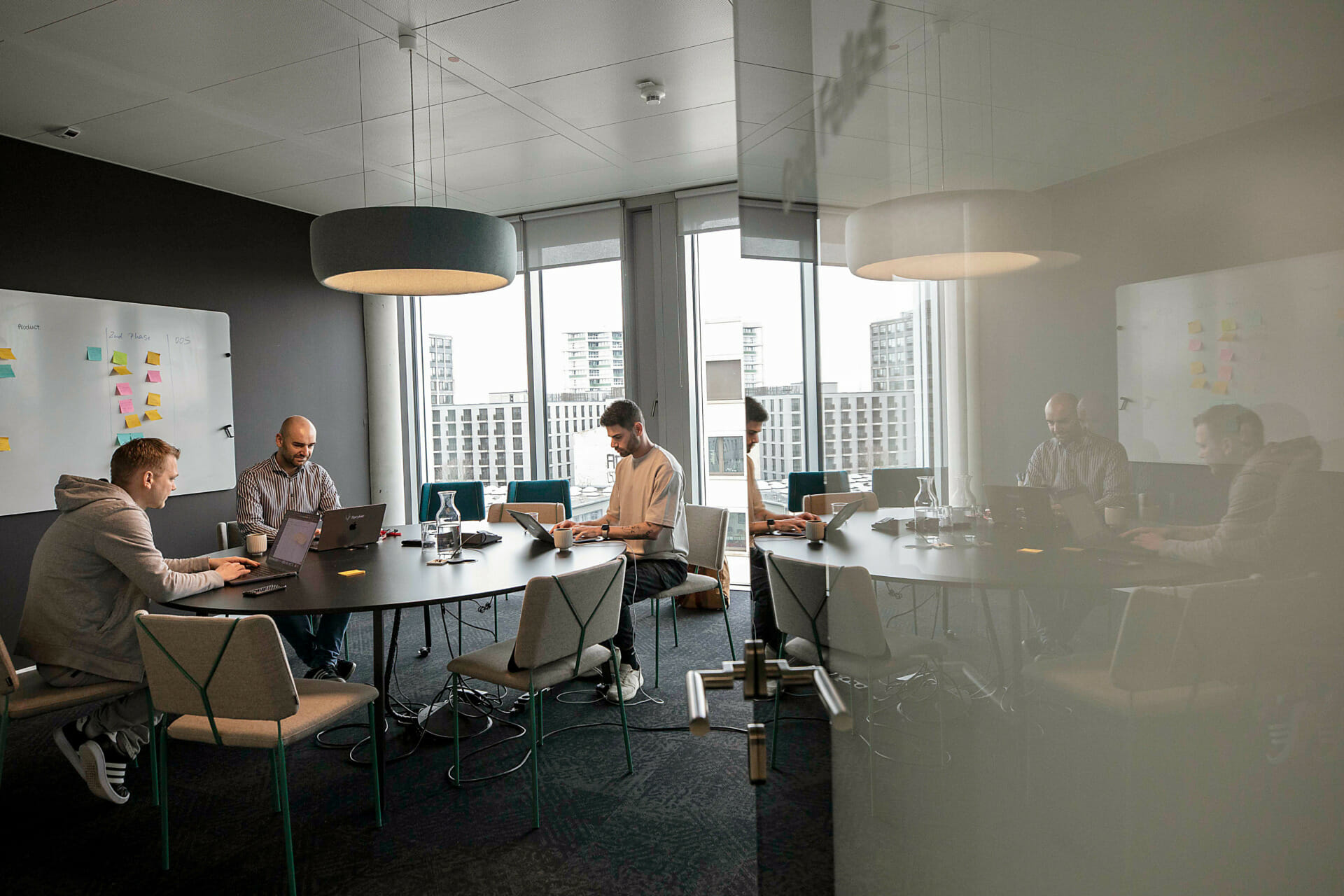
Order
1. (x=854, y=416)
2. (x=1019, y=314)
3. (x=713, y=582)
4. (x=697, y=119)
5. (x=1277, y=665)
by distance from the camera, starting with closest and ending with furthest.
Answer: (x=1277, y=665)
(x=1019, y=314)
(x=854, y=416)
(x=713, y=582)
(x=697, y=119)

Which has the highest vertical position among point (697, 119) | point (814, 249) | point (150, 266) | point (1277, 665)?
point (697, 119)

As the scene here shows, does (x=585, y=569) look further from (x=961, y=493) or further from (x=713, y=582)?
(x=961, y=493)

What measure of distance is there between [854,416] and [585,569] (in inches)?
76.5

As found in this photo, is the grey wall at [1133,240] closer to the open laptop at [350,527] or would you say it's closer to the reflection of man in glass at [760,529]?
the reflection of man in glass at [760,529]

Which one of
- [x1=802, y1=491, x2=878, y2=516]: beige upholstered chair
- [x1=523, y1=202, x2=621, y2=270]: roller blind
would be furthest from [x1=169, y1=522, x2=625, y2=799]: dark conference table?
[x1=523, y1=202, x2=621, y2=270]: roller blind

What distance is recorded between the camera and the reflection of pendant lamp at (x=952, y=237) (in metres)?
0.49

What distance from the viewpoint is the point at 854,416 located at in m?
0.81

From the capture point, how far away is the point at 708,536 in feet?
13.9

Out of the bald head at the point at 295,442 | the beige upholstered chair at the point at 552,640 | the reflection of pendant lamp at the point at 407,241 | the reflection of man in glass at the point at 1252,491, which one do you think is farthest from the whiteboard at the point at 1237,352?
the bald head at the point at 295,442

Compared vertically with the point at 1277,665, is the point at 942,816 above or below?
below

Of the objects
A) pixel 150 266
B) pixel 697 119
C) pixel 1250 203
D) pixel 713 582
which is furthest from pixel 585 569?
pixel 150 266

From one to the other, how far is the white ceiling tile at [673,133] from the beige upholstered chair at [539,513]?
2.24 metres

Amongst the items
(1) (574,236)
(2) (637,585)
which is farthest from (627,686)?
(1) (574,236)

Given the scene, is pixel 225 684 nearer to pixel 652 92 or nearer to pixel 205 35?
pixel 205 35
